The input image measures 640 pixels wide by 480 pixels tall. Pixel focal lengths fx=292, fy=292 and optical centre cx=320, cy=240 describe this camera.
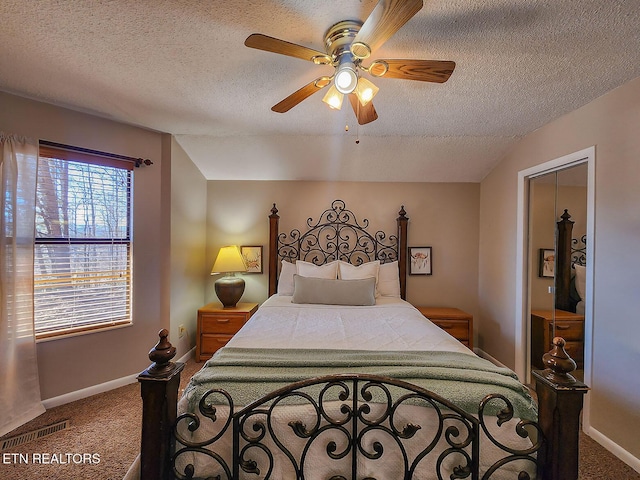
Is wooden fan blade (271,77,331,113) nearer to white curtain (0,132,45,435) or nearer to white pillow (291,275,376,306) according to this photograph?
white pillow (291,275,376,306)

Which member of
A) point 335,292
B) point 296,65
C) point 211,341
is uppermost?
point 296,65

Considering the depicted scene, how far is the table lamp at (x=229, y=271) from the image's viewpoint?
3232 millimetres

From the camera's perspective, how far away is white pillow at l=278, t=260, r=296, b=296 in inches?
128

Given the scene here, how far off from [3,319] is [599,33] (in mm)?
4003

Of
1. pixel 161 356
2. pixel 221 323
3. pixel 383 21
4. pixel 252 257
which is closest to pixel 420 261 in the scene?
pixel 252 257

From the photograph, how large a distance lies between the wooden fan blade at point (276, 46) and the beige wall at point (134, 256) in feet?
6.55

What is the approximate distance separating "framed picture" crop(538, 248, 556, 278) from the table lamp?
2.96 m

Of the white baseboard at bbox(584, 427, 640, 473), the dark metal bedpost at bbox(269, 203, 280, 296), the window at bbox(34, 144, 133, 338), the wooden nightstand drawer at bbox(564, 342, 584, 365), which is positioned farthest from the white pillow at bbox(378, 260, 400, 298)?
the window at bbox(34, 144, 133, 338)

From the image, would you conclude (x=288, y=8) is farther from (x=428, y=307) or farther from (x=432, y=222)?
(x=428, y=307)

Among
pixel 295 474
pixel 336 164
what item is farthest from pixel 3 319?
pixel 336 164

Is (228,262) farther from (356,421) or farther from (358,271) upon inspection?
(356,421)

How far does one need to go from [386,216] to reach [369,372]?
2.56 meters

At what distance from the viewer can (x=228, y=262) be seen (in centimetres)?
334

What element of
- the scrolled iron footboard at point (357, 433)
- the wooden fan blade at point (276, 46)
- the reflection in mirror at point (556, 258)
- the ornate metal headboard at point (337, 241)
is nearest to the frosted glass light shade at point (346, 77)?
the wooden fan blade at point (276, 46)
